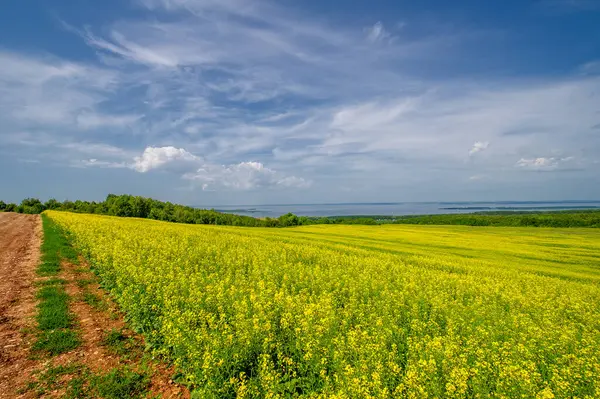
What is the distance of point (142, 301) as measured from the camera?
30.2 ft

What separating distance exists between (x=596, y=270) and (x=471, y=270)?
10.5 metres

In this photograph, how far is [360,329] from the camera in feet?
25.6

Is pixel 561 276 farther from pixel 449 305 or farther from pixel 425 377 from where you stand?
pixel 425 377

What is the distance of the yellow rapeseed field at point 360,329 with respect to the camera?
542 cm

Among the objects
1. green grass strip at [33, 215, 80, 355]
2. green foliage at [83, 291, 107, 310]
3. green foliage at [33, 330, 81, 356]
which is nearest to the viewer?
green foliage at [33, 330, 81, 356]

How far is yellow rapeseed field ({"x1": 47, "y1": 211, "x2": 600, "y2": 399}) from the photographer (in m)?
5.42

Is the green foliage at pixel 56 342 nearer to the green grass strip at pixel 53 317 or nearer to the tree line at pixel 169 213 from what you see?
the green grass strip at pixel 53 317

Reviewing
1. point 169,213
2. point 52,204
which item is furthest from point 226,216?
point 52,204

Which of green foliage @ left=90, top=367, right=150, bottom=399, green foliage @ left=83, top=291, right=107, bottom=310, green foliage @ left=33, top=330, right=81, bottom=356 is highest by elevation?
green foliage @ left=83, top=291, right=107, bottom=310

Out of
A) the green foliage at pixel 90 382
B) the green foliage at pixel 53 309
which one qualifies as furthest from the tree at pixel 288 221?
the green foliage at pixel 90 382

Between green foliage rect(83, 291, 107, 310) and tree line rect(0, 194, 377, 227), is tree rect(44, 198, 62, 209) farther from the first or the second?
green foliage rect(83, 291, 107, 310)

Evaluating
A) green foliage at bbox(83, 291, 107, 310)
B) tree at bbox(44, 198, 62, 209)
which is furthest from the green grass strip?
tree at bbox(44, 198, 62, 209)

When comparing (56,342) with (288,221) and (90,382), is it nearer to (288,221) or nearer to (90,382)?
(90,382)

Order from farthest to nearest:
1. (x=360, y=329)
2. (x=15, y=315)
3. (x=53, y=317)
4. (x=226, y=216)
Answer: (x=226, y=216)
(x=15, y=315)
(x=53, y=317)
(x=360, y=329)
